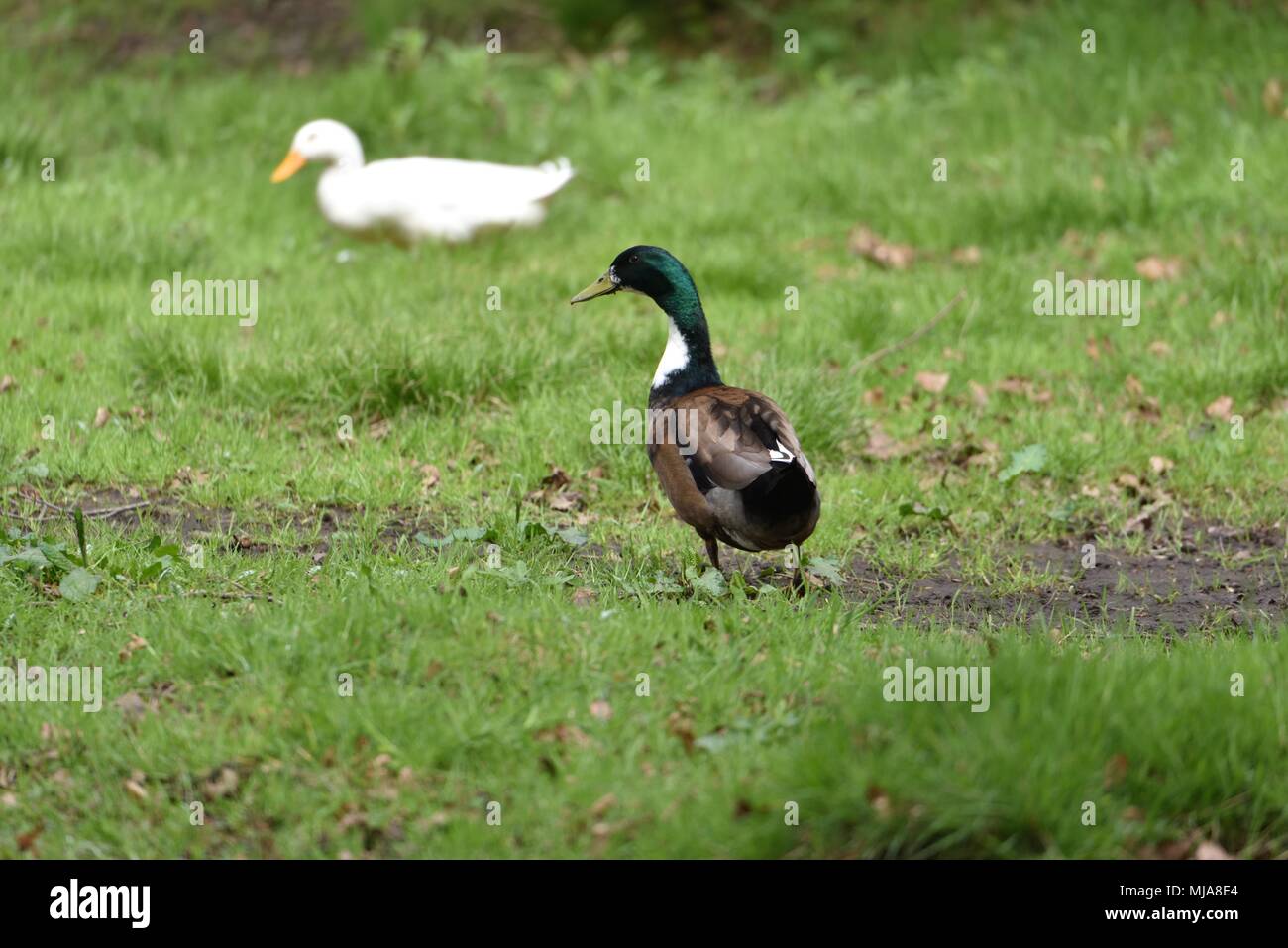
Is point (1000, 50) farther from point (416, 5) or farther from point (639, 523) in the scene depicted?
point (639, 523)

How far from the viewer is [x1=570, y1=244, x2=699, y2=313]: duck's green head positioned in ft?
18.7

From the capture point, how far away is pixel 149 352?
714 cm

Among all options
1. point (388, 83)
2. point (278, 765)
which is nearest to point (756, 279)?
point (388, 83)

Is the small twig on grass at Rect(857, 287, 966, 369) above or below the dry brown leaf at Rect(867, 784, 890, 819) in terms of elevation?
above

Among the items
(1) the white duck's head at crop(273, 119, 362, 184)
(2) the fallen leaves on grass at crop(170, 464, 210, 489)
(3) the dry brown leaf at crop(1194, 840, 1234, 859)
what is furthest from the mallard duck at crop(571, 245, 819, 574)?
(1) the white duck's head at crop(273, 119, 362, 184)

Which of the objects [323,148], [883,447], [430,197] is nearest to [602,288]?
[883,447]

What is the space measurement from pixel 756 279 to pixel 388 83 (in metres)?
3.59

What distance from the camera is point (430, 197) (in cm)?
880

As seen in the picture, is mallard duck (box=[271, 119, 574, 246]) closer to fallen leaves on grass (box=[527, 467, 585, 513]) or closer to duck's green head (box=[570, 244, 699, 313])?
fallen leaves on grass (box=[527, 467, 585, 513])
